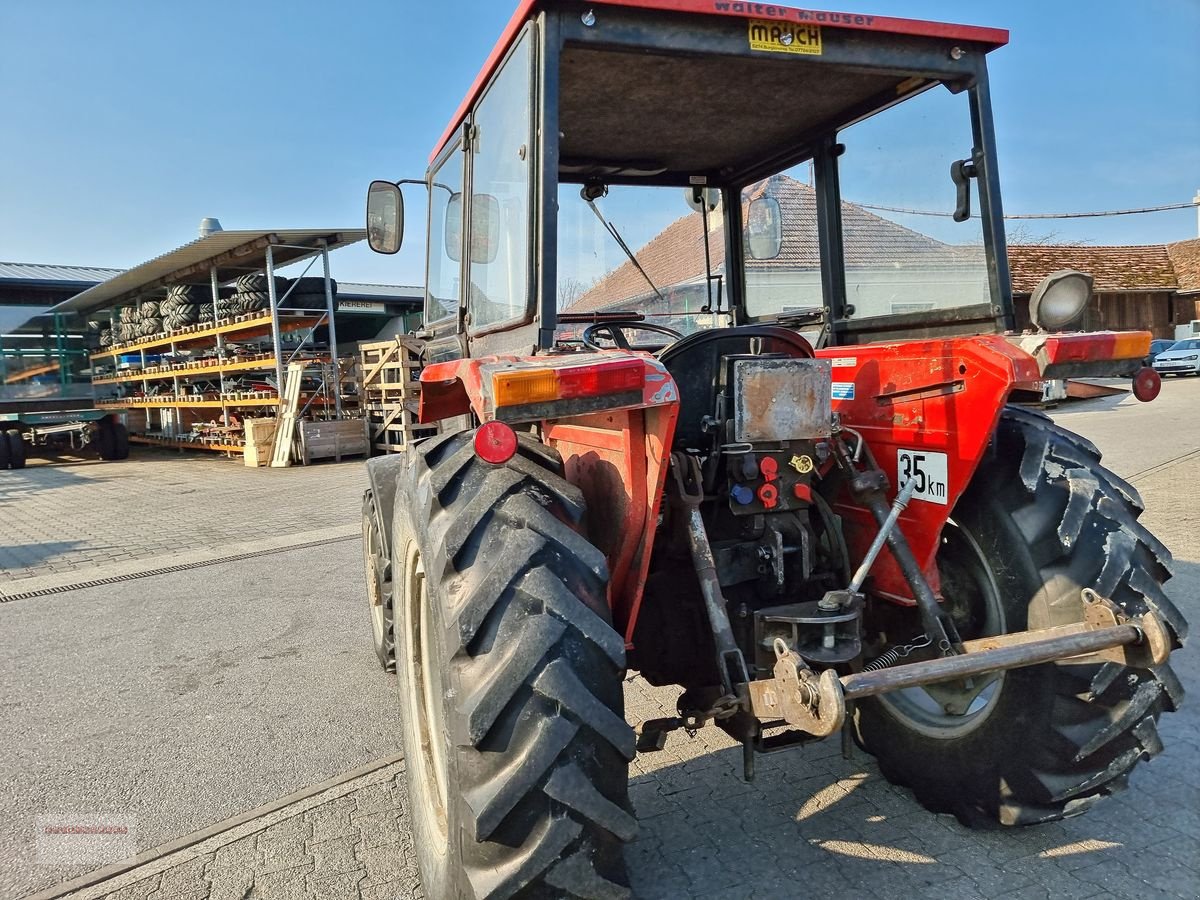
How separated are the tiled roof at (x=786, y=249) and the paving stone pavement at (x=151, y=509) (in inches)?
228

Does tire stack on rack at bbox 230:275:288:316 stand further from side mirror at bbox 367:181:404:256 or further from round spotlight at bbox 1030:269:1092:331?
round spotlight at bbox 1030:269:1092:331

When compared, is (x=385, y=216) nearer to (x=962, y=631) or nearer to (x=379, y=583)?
Result: (x=379, y=583)

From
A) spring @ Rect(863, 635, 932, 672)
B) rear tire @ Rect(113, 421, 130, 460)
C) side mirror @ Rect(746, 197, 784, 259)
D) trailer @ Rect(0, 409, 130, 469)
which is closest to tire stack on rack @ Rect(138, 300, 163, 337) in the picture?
trailer @ Rect(0, 409, 130, 469)

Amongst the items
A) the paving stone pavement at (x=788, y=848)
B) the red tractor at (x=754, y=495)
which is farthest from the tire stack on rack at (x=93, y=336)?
the paving stone pavement at (x=788, y=848)

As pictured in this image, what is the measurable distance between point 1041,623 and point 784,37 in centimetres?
190

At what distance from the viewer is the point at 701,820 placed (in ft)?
8.86

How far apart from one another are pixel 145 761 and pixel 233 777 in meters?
0.46

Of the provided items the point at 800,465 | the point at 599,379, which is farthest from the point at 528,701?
the point at 800,465

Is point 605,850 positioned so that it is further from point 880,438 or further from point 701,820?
point 880,438

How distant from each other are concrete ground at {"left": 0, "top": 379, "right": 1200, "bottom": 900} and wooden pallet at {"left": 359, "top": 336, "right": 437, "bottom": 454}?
21.6ft

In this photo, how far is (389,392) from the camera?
44.5 ft

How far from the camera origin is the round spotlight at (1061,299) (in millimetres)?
2438

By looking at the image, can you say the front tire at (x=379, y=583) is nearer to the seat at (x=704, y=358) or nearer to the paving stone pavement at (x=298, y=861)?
the paving stone pavement at (x=298, y=861)

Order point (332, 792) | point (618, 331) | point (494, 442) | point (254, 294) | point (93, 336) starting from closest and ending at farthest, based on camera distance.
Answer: point (494, 442) < point (332, 792) < point (618, 331) < point (254, 294) < point (93, 336)
